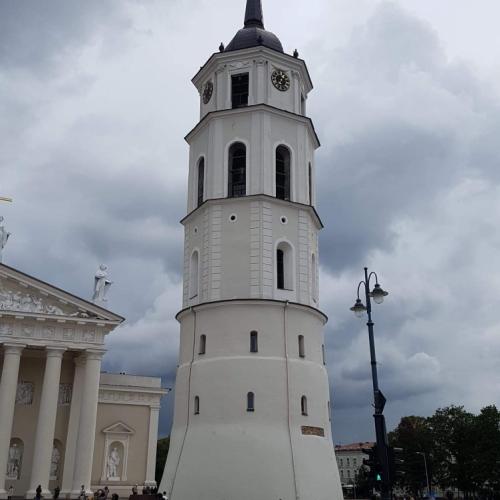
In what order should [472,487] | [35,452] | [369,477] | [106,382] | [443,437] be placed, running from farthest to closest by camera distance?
[443,437] → [472,487] → [106,382] → [35,452] → [369,477]

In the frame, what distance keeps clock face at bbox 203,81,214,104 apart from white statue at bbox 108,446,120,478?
2318 centimetres

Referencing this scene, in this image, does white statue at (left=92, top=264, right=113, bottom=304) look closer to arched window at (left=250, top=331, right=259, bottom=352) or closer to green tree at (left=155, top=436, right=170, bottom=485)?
arched window at (left=250, top=331, right=259, bottom=352)

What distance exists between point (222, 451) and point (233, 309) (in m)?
7.04

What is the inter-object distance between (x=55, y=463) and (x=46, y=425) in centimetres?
459

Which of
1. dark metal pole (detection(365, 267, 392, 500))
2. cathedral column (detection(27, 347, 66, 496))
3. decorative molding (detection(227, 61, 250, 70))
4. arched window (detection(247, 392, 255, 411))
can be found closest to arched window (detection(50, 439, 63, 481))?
cathedral column (detection(27, 347, 66, 496))

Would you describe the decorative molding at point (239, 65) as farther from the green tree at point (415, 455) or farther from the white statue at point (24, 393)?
the green tree at point (415, 455)

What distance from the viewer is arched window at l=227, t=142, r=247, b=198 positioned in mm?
35625

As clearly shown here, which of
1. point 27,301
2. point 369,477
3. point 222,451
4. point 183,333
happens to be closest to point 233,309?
point 183,333

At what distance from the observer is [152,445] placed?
41.2 m

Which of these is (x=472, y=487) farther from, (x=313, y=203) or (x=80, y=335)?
(x=80, y=335)

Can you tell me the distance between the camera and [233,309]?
106 ft

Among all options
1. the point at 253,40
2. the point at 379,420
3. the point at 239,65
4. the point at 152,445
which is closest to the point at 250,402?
the point at 379,420

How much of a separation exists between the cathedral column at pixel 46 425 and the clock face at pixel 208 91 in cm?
1760

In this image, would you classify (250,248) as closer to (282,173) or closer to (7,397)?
(282,173)
